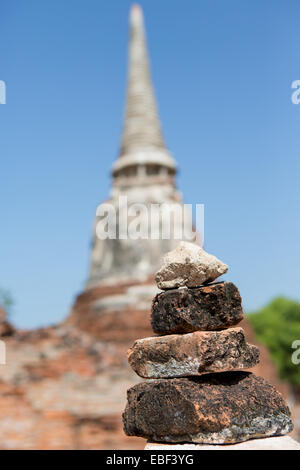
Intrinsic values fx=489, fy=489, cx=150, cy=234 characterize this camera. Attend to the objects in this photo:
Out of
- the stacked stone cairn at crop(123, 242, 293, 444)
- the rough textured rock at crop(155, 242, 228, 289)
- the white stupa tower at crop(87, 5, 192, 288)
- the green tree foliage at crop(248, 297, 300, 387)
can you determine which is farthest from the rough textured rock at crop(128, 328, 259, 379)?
the green tree foliage at crop(248, 297, 300, 387)

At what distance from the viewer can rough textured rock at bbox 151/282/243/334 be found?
3.69 m

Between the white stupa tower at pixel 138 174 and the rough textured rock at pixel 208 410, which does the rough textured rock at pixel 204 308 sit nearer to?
the rough textured rock at pixel 208 410

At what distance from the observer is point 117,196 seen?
23516mm

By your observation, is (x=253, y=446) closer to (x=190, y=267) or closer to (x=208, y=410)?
(x=208, y=410)

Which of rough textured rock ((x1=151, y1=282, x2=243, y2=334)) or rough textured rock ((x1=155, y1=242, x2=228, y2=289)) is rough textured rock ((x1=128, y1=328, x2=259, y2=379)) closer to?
rough textured rock ((x1=151, y1=282, x2=243, y2=334))

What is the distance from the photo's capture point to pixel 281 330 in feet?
127

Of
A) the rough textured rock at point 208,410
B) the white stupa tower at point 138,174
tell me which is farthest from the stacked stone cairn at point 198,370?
the white stupa tower at point 138,174

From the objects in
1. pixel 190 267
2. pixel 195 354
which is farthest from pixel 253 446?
pixel 190 267

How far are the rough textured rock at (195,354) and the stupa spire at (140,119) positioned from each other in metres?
21.0

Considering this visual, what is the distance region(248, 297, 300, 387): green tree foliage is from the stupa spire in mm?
18846

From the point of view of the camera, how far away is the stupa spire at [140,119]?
24.6 meters

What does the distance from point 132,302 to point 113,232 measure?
4.35 m

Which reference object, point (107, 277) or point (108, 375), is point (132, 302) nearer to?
point (107, 277)

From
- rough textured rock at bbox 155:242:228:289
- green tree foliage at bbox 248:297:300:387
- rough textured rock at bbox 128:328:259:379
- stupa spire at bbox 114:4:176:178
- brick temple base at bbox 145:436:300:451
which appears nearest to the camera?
brick temple base at bbox 145:436:300:451
